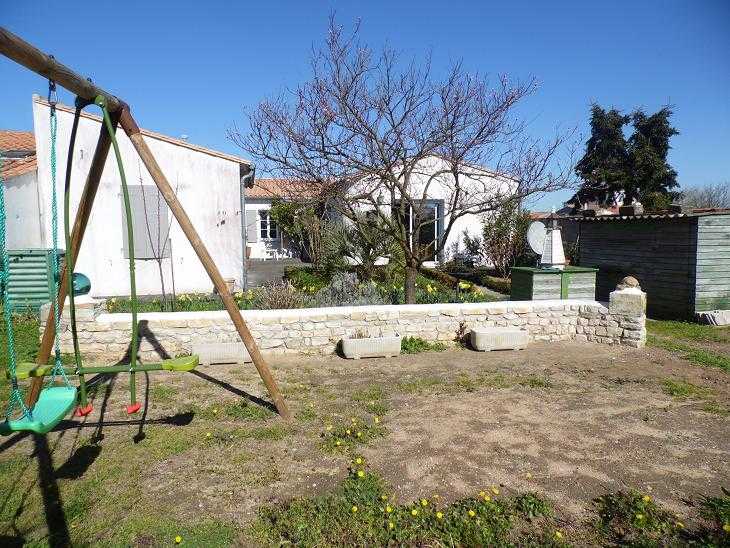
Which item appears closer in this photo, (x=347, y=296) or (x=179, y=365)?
(x=179, y=365)

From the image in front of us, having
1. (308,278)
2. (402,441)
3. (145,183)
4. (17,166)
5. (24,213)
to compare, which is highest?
(17,166)

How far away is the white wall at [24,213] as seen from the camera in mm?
10195

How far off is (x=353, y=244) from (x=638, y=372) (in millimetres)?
7058

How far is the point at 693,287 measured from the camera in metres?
9.64

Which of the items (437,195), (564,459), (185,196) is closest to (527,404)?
(564,459)

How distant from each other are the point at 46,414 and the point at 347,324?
15.0 ft

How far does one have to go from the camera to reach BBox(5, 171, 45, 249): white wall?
33.4 ft

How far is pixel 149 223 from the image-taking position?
10.4 metres

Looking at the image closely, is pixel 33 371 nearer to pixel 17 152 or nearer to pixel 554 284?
pixel 554 284

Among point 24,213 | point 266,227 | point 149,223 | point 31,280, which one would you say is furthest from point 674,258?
point 266,227

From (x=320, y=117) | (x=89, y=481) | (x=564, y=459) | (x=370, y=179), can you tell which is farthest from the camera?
(x=370, y=179)

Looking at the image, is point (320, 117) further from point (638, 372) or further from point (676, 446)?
point (676, 446)

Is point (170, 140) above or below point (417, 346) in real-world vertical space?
above

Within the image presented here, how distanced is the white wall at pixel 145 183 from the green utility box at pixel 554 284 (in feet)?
21.4
